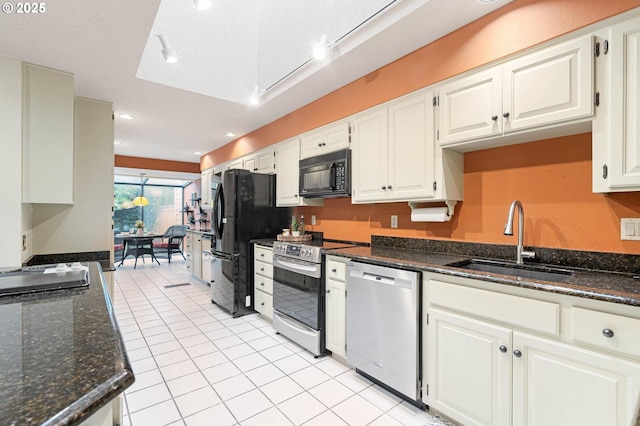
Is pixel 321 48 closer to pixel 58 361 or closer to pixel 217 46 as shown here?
pixel 217 46

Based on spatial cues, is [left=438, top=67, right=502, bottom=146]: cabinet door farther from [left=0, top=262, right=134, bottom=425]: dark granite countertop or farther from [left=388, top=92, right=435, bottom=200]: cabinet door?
[left=0, top=262, right=134, bottom=425]: dark granite countertop

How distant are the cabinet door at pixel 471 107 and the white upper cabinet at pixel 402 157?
109 mm

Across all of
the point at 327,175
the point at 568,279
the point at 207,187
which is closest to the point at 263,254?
the point at 327,175

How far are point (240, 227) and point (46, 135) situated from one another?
190cm

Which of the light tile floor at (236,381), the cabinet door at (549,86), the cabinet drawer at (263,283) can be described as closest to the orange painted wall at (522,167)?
the cabinet door at (549,86)

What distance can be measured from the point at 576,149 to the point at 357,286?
1.64m

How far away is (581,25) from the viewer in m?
1.58

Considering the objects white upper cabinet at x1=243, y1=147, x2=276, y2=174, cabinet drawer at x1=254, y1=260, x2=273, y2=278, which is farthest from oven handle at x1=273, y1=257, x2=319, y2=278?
white upper cabinet at x1=243, y1=147, x2=276, y2=174

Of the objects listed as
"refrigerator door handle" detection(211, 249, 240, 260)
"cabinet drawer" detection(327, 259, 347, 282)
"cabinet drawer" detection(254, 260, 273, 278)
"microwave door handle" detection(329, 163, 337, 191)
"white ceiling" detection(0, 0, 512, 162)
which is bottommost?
"cabinet drawer" detection(254, 260, 273, 278)

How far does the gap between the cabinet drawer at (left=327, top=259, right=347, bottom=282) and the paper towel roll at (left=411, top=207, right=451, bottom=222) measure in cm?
71

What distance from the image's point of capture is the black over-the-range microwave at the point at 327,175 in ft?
9.43

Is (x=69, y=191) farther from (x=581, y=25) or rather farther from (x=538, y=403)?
(x=581, y=25)

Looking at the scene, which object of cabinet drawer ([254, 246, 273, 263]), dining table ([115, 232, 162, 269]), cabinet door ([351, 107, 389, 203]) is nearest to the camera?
cabinet door ([351, 107, 389, 203])

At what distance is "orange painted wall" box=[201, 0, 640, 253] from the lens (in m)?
1.65
